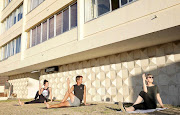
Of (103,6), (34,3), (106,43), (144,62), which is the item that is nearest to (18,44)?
(34,3)

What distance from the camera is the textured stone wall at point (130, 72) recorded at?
7.91m

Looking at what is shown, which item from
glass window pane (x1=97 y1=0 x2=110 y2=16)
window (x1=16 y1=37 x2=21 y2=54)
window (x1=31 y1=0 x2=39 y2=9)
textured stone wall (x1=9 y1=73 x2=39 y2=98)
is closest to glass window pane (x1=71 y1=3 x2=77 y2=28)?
glass window pane (x1=97 y1=0 x2=110 y2=16)

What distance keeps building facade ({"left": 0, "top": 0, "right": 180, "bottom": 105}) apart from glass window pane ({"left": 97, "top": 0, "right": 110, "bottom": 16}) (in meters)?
0.05

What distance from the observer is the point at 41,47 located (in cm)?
1361

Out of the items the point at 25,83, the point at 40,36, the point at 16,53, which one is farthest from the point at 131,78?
the point at 25,83

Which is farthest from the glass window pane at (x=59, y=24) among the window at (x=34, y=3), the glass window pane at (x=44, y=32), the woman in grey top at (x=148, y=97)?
the woman in grey top at (x=148, y=97)

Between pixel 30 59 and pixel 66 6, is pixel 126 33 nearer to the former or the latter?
pixel 66 6

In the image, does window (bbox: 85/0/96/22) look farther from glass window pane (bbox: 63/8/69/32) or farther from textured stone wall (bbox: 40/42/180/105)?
textured stone wall (bbox: 40/42/180/105)

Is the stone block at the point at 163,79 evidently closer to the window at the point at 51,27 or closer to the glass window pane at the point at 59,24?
the glass window pane at the point at 59,24

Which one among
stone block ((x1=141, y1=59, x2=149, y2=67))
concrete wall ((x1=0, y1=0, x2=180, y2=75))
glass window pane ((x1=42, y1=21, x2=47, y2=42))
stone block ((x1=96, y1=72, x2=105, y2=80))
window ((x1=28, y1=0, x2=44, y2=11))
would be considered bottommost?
stone block ((x1=96, y1=72, x2=105, y2=80))

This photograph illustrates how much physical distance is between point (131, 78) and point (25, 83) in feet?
46.6

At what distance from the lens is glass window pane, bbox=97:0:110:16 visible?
920 centimetres

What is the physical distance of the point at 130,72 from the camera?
9438 mm

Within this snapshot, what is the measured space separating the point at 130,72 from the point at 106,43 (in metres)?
2.25
